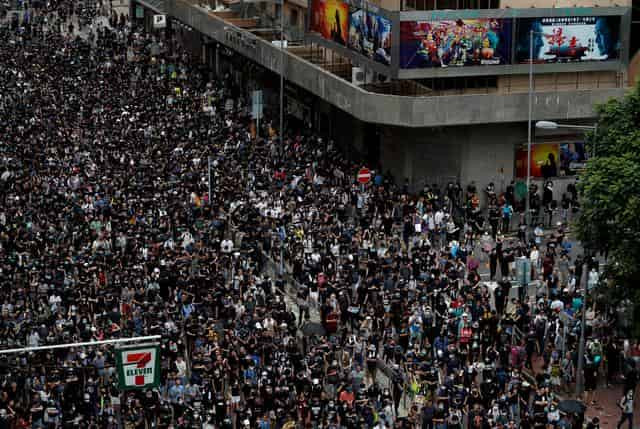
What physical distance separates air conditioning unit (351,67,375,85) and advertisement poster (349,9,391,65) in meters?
0.92

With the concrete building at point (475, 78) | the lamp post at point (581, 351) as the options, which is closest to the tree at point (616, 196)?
the lamp post at point (581, 351)

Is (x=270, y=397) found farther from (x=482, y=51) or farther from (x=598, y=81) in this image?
(x=598, y=81)

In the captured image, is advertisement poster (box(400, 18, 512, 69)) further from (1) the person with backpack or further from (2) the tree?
(1) the person with backpack

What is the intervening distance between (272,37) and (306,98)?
696cm

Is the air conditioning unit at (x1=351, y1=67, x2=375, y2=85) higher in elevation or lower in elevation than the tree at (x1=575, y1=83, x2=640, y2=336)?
higher

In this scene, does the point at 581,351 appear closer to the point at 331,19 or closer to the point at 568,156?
the point at 568,156

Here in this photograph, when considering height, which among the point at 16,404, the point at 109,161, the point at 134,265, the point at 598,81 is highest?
the point at 598,81

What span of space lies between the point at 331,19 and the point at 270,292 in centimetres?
2141

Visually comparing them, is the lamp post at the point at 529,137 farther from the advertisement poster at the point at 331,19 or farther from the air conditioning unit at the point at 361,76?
the advertisement poster at the point at 331,19

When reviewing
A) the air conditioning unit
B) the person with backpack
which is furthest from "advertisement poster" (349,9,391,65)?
the person with backpack

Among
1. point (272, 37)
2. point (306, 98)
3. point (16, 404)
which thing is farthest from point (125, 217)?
point (272, 37)

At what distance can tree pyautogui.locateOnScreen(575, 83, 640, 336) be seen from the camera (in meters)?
30.6

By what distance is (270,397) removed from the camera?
29.7 metres

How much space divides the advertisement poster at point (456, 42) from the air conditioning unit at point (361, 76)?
14.7 ft
